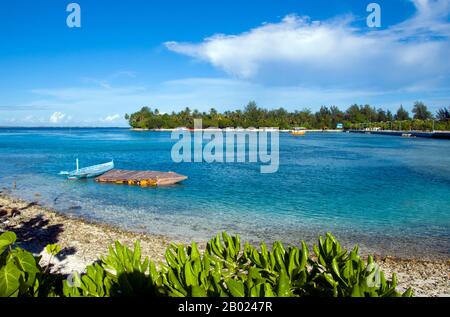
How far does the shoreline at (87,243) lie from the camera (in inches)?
390

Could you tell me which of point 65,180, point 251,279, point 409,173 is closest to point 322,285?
point 251,279

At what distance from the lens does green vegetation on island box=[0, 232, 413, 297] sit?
3.07 meters

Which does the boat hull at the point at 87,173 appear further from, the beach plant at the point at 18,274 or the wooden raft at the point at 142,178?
the beach plant at the point at 18,274

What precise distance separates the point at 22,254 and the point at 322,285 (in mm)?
3060

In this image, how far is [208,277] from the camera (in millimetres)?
3580

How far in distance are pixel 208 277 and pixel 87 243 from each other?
10.6 meters

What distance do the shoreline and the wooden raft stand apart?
9.85 meters

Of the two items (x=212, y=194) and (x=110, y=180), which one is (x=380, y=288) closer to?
(x=212, y=194)

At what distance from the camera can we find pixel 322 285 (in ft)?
13.3

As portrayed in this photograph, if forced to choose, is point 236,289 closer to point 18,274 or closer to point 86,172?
point 18,274

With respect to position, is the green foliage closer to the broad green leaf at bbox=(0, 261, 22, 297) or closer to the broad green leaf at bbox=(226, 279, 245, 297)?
the broad green leaf at bbox=(226, 279, 245, 297)
